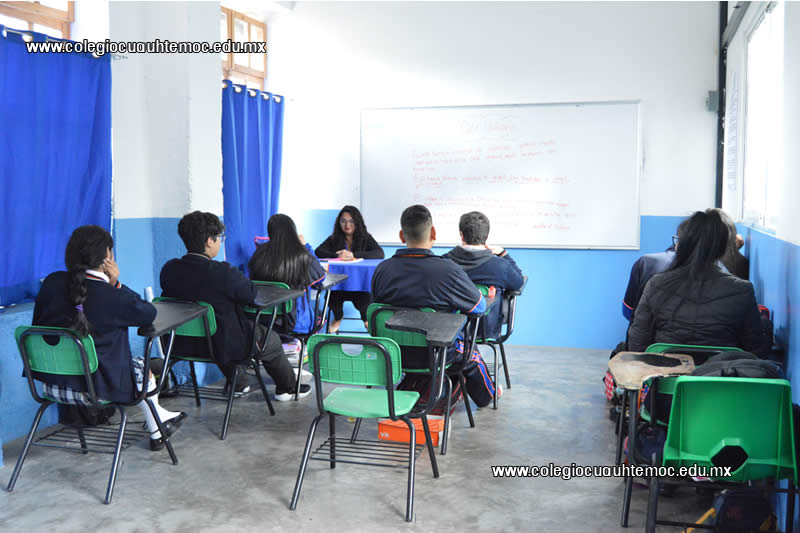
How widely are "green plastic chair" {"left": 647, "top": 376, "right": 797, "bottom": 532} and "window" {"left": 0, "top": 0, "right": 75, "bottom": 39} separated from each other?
357cm

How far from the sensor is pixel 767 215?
3570 millimetres

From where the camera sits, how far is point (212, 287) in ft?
11.0

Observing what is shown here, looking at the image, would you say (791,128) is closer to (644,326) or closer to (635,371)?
(644,326)

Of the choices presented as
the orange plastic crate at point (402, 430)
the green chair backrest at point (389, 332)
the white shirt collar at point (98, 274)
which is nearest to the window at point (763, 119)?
the green chair backrest at point (389, 332)

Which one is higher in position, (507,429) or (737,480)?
(737,480)

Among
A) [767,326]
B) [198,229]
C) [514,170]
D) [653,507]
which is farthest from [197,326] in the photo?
[514,170]

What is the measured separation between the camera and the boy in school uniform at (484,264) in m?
3.78

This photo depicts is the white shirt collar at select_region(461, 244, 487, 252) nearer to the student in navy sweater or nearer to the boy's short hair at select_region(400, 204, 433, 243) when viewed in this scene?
the boy's short hair at select_region(400, 204, 433, 243)

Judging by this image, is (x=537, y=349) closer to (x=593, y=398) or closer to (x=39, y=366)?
(x=593, y=398)

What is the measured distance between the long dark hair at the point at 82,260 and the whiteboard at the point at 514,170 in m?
3.26

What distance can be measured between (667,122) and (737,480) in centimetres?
373

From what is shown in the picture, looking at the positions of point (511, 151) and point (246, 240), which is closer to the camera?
point (246, 240)

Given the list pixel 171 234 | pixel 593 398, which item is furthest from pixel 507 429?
pixel 171 234

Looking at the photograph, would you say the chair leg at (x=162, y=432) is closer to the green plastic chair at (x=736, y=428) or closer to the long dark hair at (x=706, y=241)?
the green plastic chair at (x=736, y=428)
